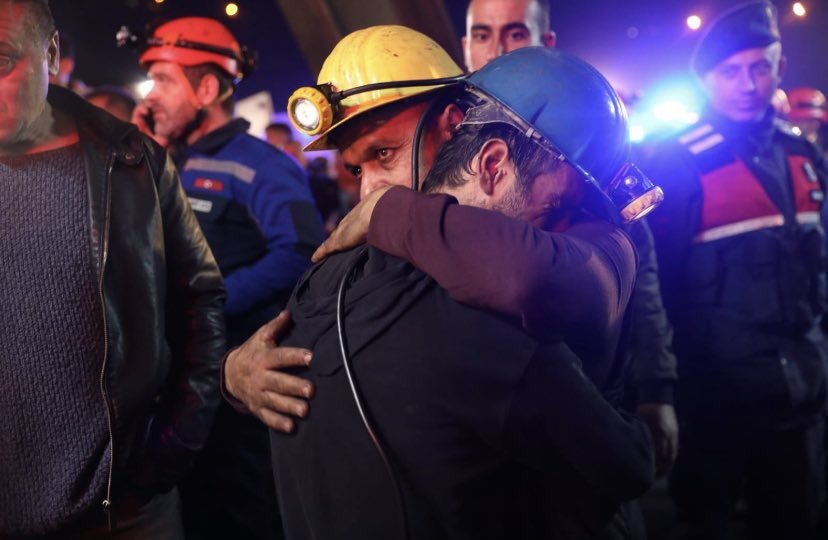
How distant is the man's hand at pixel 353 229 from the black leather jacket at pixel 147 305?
2.42ft

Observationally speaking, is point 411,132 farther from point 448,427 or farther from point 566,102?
point 448,427

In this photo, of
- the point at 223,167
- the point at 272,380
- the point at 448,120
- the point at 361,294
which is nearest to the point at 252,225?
the point at 223,167

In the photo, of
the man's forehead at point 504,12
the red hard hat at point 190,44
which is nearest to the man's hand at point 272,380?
the man's forehead at point 504,12

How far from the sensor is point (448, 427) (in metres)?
1.27

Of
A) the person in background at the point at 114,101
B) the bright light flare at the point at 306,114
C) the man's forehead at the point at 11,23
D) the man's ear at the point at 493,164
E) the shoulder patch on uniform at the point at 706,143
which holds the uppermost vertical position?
the man's forehead at the point at 11,23

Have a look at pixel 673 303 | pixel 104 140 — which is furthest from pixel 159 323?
pixel 673 303

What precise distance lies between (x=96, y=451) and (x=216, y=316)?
0.59m

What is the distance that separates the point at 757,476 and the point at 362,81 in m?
2.74

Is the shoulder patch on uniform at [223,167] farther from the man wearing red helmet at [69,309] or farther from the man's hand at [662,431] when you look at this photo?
the man's hand at [662,431]

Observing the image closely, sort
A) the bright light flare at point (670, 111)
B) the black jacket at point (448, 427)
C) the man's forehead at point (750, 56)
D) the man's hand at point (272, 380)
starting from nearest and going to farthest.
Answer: the black jacket at point (448, 427), the man's hand at point (272, 380), the man's forehead at point (750, 56), the bright light flare at point (670, 111)

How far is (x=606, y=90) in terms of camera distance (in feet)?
5.31

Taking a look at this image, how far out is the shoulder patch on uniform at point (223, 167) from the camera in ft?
11.7

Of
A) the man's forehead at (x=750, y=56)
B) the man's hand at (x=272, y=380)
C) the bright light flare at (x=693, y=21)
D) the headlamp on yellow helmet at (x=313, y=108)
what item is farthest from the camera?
the bright light flare at (x=693, y=21)

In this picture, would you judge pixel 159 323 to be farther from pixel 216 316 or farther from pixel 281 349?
pixel 281 349
